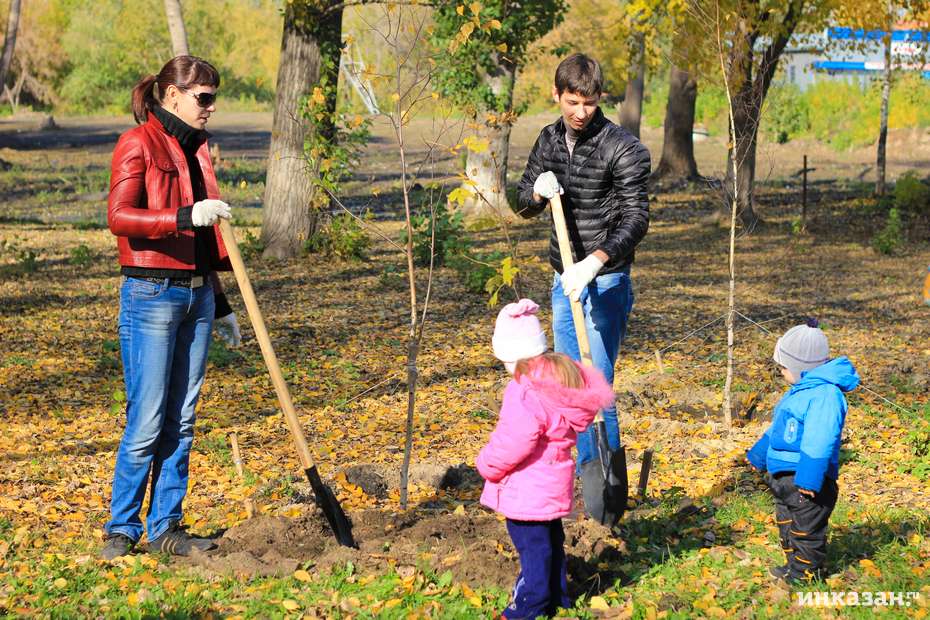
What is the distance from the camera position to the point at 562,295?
14.7ft

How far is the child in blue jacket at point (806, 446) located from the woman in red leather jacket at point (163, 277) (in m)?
2.22

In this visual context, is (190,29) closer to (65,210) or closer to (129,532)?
(65,210)

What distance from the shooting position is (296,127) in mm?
12023

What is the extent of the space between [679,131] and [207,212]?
64.0 feet

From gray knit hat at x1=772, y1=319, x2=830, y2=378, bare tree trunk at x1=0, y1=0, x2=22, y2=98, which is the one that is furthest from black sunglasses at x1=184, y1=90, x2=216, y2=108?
bare tree trunk at x1=0, y1=0, x2=22, y2=98

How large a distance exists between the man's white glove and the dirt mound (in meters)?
1.01

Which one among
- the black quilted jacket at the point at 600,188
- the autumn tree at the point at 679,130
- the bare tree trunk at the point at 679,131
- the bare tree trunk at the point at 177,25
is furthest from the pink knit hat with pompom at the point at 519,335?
the bare tree trunk at the point at 679,131

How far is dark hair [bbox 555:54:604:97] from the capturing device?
4172 millimetres

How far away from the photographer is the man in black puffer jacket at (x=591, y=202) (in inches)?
166

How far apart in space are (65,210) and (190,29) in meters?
44.9

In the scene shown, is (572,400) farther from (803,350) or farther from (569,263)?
(803,350)

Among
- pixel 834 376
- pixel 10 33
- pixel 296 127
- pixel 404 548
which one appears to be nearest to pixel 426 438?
pixel 404 548

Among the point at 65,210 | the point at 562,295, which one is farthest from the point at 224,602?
the point at 65,210

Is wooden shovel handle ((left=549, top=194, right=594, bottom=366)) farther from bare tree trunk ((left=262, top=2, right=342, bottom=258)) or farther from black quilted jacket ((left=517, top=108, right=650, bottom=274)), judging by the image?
bare tree trunk ((left=262, top=2, right=342, bottom=258))
